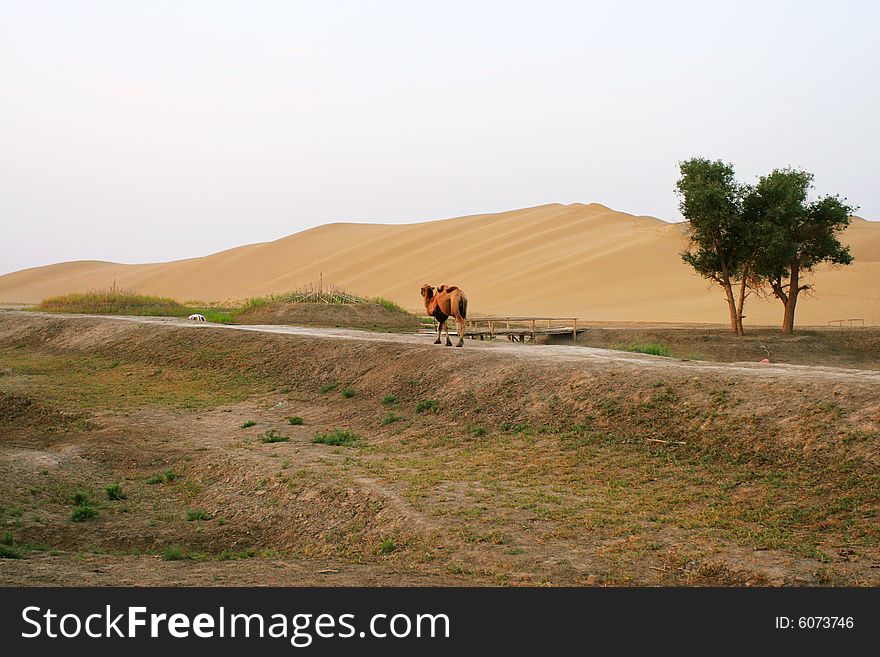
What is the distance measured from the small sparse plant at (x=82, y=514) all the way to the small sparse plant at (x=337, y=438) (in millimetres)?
4708

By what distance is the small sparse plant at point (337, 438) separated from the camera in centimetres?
1558

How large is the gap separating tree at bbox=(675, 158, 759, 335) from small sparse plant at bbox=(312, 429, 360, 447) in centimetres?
2347

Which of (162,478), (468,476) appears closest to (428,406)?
(468,476)

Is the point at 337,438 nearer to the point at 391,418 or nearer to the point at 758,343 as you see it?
the point at 391,418

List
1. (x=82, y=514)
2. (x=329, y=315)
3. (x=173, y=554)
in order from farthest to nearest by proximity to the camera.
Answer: (x=329, y=315)
(x=82, y=514)
(x=173, y=554)

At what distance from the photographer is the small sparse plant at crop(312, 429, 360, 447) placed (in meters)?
15.6

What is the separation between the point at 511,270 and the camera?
89.1 metres

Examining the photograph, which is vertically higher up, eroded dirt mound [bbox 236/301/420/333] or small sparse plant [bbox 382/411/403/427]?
eroded dirt mound [bbox 236/301/420/333]

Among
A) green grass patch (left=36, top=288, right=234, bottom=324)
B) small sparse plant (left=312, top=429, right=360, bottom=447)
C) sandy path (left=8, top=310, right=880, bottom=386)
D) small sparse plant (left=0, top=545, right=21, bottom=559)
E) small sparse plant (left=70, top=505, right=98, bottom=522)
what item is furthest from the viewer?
green grass patch (left=36, top=288, right=234, bottom=324)

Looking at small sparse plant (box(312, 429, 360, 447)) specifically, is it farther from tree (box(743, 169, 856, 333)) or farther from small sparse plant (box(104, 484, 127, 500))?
tree (box(743, 169, 856, 333))

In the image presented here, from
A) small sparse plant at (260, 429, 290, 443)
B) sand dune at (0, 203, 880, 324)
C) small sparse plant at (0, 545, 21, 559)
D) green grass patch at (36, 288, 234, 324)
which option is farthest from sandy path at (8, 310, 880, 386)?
sand dune at (0, 203, 880, 324)

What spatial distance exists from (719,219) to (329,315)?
59.1 feet

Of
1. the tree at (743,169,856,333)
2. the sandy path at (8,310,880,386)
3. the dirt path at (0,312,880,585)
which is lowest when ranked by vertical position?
the dirt path at (0,312,880,585)
